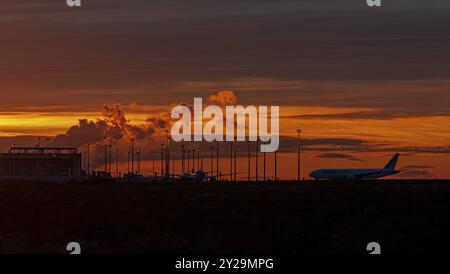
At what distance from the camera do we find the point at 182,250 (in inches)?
2835

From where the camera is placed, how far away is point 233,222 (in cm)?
8450

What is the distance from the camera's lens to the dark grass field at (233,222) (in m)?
73.3

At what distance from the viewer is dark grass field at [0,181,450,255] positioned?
73.3 m

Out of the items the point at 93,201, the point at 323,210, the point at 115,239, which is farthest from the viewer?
the point at 93,201
